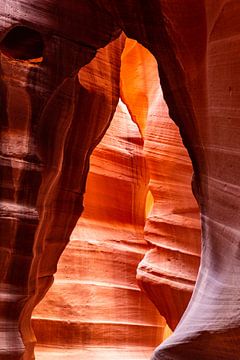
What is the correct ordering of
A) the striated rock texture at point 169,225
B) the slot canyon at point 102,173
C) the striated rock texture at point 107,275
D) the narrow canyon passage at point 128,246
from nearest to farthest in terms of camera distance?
the slot canyon at point 102,173 → the striated rock texture at point 169,225 → the narrow canyon passage at point 128,246 → the striated rock texture at point 107,275

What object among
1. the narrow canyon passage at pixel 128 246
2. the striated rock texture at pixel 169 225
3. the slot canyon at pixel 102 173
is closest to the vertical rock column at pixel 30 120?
the slot canyon at pixel 102 173

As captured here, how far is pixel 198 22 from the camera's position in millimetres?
3633

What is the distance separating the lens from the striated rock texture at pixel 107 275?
22.1 ft

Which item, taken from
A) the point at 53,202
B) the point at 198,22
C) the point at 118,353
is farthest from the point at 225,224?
the point at 118,353

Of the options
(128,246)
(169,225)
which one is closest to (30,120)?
(169,225)

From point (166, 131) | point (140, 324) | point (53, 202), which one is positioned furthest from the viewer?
point (140, 324)

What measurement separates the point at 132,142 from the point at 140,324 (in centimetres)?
196

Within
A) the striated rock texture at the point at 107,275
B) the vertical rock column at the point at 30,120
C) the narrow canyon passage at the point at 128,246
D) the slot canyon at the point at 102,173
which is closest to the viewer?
the slot canyon at the point at 102,173

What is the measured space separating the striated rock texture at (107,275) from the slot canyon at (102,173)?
0.01 m

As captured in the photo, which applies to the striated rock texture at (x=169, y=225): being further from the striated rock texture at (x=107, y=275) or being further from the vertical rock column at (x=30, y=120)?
the vertical rock column at (x=30, y=120)

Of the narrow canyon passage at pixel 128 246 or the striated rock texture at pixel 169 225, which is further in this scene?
the narrow canyon passage at pixel 128 246

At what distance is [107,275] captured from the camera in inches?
284

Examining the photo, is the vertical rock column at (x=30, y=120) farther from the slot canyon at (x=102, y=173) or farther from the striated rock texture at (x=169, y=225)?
the striated rock texture at (x=169, y=225)

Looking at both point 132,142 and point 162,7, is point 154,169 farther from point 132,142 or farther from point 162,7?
point 162,7
